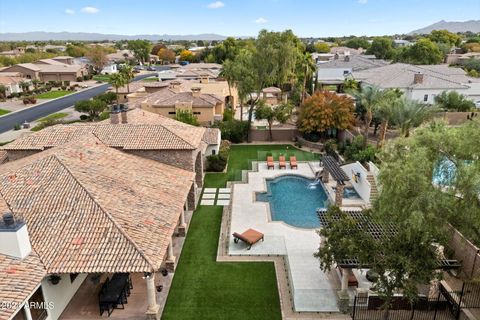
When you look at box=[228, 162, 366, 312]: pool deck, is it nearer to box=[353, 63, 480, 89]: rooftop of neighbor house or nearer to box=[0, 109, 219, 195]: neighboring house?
box=[0, 109, 219, 195]: neighboring house

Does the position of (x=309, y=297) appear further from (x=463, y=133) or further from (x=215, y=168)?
(x=215, y=168)

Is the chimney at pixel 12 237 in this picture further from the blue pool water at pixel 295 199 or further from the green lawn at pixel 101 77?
the green lawn at pixel 101 77

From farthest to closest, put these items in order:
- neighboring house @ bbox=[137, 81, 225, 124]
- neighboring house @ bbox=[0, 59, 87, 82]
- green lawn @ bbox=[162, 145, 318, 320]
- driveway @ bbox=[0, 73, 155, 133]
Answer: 1. neighboring house @ bbox=[0, 59, 87, 82]
2. driveway @ bbox=[0, 73, 155, 133]
3. neighboring house @ bbox=[137, 81, 225, 124]
4. green lawn @ bbox=[162, 145, 318, 320]

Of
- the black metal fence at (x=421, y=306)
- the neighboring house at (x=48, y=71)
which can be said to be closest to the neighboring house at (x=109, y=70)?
the neighboring house at (x=48, y=71)

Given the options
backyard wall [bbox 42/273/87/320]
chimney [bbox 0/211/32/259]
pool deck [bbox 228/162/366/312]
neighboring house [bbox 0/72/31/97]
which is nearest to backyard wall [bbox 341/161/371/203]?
pool deck [bbox 228/162/366/312]

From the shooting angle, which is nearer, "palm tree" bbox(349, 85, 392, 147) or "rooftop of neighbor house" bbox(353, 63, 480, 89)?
"palm tree" bbox(349, 85, 392, 147)

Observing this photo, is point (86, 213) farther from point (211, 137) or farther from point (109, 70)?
point (109, 70)

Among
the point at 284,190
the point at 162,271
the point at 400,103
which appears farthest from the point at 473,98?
the point at 162,271
